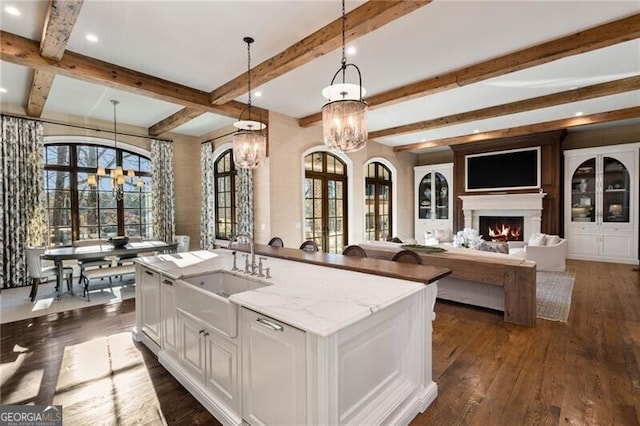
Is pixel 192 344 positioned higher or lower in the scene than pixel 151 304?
lower

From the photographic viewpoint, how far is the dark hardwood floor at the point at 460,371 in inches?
82.6

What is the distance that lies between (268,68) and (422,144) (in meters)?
6.35

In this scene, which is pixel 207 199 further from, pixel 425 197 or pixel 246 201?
pixel 425 197

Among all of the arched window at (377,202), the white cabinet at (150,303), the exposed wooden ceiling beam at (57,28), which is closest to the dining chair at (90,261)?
the white cabinet at (150,303)

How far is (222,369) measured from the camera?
Answer: 2.03 meters

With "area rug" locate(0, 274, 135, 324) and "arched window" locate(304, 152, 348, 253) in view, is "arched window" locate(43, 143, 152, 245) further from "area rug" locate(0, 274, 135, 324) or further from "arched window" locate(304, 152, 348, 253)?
"arched window" locate(304, 152, 348, 253)

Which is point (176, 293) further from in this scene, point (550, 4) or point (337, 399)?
point (550, 4)

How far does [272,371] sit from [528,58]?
171 inches

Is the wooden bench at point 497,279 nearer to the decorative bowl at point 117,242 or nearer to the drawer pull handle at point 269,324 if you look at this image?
the drawer pull handle at point 269,324

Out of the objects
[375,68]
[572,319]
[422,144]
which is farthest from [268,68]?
[422,144]

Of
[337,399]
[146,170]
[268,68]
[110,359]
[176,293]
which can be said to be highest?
[268,68]

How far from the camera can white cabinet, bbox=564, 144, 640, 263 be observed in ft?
22.3

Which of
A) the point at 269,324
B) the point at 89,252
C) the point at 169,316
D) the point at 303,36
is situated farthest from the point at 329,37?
the point at 89,252

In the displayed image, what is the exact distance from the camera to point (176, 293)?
97.4 inches
